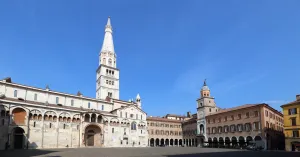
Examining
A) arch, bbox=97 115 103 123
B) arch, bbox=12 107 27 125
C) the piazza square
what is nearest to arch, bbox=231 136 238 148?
the piazza square

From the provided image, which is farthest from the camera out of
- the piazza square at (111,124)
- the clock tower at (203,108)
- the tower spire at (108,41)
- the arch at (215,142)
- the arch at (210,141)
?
the tower spire at (108,41)

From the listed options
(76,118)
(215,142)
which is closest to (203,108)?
(215,142)

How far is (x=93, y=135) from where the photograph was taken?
5462cm

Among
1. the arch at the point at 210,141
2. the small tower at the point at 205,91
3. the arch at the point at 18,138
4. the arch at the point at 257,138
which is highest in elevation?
the small tower at the point at 205,91

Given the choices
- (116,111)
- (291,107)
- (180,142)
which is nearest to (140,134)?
(116,111)

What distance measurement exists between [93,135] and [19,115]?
16934 millimetres

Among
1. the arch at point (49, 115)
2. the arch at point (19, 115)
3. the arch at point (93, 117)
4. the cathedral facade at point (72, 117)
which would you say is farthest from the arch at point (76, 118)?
the arch at point (19, 115)

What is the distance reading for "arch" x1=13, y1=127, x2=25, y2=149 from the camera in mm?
41000

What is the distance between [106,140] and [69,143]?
9.20 meters

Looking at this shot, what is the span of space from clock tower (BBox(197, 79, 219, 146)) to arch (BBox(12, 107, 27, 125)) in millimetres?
45962

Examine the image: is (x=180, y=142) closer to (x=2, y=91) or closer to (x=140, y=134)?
(x=140, y=134)

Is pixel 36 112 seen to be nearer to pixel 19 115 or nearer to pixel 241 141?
pixel 19 115

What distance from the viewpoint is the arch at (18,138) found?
4100 cm

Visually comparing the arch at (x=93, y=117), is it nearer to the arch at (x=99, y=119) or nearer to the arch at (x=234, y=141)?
the arch at (x=99, y=119)
